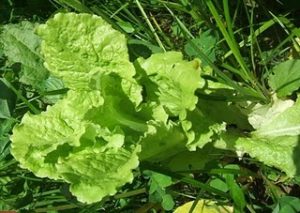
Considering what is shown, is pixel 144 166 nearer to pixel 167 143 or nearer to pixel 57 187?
pixel 167 143

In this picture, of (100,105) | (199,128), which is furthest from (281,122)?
(100,105)

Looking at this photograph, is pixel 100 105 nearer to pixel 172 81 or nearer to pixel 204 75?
pixel 172 81

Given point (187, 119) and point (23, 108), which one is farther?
point (23, 108)

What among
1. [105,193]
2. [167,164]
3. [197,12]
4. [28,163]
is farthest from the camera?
[197,12]

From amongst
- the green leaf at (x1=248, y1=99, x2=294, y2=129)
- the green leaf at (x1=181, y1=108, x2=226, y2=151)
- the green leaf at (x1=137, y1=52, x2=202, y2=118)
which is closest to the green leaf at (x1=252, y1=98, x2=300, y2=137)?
the green leaf at (x1=248, y1=99, x2=294, y2=129)

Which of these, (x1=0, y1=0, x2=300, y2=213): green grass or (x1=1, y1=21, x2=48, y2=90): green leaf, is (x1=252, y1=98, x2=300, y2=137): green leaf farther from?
(x1=1, y1=21, x2=48, y2=90): green leaf

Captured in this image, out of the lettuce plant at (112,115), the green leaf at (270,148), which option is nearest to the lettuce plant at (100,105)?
the lettuce plant at (112,115)

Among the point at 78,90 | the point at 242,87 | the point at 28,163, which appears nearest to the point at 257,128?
the point at 242,87
